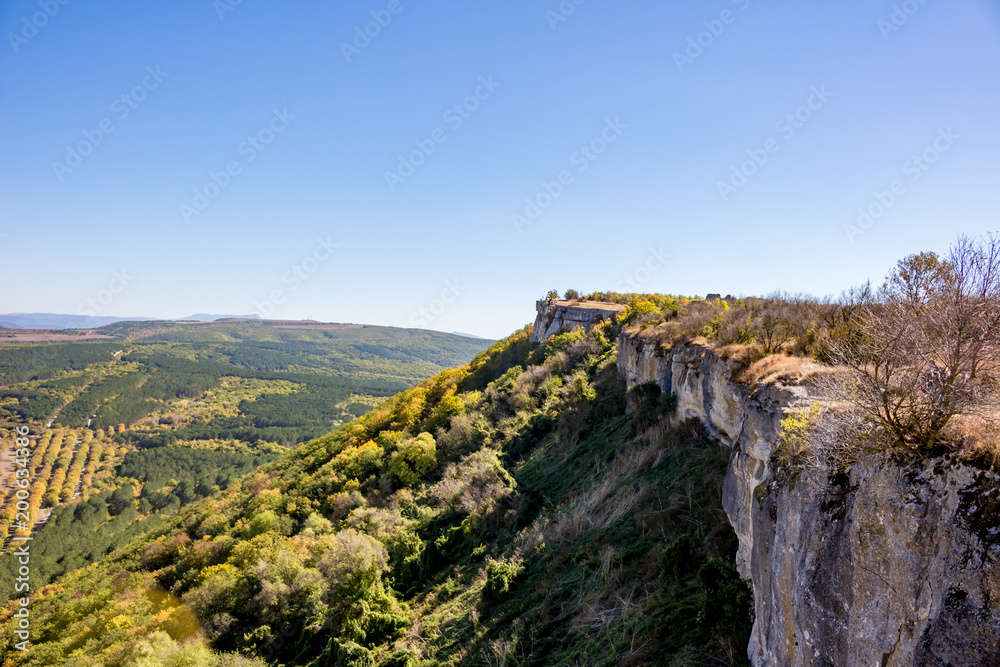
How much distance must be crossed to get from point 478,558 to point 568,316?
2889 cm

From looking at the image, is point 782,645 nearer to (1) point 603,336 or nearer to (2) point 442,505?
(2) point 442,505

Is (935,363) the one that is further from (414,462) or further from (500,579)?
(414,462)

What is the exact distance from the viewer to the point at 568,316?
44062 millimetres

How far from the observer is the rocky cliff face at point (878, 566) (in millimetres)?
3916

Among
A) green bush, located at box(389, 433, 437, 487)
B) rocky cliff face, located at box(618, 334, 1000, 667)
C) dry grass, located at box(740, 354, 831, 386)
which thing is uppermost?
dry grass, located at box(740, 354, 831, 386)

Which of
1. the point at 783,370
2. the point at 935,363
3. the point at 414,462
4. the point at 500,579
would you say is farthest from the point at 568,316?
the point at 935,363

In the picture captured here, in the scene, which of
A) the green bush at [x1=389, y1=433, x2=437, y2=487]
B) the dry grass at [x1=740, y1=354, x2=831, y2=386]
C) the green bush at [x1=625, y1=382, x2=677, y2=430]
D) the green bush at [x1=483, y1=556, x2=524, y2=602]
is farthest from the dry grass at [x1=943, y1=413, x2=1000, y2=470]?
the green bush at [x1=389, y1=433, x2=437, y2=487]

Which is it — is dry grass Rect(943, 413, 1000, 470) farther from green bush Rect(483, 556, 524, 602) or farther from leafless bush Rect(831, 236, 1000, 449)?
green bush Rect(483, 556, 524, 602)

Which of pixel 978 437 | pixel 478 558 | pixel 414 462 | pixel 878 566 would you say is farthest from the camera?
pixel 414 462

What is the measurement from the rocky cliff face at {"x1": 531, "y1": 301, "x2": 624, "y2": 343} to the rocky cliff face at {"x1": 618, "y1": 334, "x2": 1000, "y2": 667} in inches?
1268

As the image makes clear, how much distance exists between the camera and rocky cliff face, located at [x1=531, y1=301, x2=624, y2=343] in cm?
3941

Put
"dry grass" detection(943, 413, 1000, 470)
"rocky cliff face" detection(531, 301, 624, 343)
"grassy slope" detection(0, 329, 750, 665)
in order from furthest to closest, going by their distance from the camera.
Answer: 1. "rocky cliff face" detection(531, 301, 624, 343)
2. "grassy slope" detection(0, 329, 750, 665)
3. "dry grass" detection(943, 413, 1000, 470)

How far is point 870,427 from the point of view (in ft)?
17.0

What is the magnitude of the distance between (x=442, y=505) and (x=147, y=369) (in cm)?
22659
